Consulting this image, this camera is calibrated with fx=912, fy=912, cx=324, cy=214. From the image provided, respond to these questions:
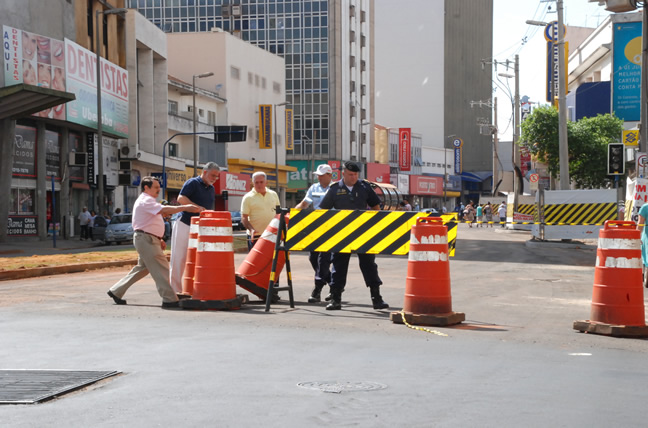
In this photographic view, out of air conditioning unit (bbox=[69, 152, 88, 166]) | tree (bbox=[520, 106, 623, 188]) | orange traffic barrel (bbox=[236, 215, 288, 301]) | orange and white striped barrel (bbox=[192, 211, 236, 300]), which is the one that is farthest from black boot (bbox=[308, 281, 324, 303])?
tree (bbox=[520, 106, 623, 188])

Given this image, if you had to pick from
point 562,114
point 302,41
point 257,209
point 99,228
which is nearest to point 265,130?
point 302,41

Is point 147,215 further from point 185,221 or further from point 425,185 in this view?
point 425,185

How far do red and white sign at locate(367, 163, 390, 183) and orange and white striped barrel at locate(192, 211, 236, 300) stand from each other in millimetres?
96133

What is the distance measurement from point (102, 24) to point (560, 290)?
3893cm

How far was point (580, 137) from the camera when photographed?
160ft

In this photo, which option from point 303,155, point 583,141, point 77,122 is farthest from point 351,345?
point 303,155

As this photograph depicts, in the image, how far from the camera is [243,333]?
8797 millimetres

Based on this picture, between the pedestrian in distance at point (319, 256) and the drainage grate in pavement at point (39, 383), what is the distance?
18.8 feet

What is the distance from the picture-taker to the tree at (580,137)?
48344 millimetres

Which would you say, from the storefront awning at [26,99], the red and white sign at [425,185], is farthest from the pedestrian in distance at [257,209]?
the red and white sign at [425,185]

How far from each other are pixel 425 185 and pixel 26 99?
3659 inches

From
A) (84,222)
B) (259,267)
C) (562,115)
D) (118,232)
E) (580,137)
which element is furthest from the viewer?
(580,137)

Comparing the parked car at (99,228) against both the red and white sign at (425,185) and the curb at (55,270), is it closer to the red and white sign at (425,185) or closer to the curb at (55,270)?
the curb at (55,270)

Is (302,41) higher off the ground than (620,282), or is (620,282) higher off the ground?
(302,41)
